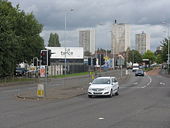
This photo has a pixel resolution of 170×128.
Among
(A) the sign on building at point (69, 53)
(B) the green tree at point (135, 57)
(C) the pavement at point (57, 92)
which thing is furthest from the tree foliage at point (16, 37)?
(B) the green tree at point (135, 57)

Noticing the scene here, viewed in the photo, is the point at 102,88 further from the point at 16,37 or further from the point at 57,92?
the point at 16,37

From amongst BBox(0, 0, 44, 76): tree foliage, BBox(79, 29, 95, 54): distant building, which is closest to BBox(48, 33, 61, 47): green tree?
BBox(79, 29, 95, 54): distant building

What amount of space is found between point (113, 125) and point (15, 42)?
37.5 metres

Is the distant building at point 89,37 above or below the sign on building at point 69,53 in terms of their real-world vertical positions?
above

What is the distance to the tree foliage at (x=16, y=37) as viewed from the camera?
4794cm

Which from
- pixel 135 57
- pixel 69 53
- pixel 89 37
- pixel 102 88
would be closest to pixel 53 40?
pixel 135 57

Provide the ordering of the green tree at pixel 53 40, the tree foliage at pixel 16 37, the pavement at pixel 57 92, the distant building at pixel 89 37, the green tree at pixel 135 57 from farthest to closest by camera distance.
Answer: the green tree at pixel 135 57, the green tree at pixel 53 40, the distant building at pixel 89 37, the tree foliage at pixel 16 37, the pavement at pixel 57 92

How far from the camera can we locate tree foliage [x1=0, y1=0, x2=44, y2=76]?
47938 millimetres

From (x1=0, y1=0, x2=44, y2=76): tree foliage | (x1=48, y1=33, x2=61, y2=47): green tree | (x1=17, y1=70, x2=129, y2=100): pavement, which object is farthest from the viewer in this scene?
(x1=48, y1=33, x2=61, y2=47): green tree

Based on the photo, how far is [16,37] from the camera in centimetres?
4941

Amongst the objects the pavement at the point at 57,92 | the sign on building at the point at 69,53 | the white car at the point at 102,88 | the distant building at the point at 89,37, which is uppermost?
the distant building at the point at 89,37

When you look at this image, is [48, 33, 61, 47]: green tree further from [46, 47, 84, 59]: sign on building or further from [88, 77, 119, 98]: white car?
[88, 77, 119, 98]: white car

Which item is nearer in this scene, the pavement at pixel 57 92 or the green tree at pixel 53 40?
the pavement at pixel 57 92

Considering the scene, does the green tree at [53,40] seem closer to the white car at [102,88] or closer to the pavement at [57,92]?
the pavement at [57,92]
